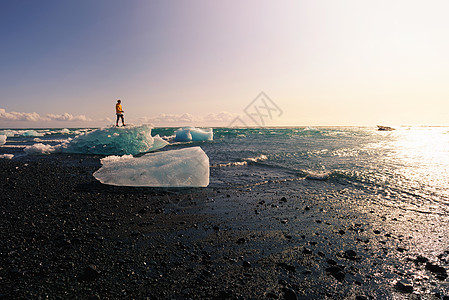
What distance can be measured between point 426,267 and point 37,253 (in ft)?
17.7

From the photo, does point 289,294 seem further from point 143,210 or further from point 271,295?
point 143,210

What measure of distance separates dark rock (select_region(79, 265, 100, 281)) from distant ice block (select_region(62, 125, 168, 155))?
13128 mm

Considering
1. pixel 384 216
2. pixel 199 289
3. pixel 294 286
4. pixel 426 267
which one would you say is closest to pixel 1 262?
pixel 199 289

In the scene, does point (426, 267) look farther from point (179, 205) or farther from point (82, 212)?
point (82, 212)

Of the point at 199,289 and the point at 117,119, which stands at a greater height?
the point at 117,119

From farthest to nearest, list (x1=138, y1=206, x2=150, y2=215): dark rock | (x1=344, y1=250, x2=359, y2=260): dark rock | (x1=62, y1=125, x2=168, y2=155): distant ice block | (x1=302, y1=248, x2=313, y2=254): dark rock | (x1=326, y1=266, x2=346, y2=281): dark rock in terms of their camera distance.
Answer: (x1=62, y1=125, x2=168, y2=155): distant ice block
(x1=138, y1=206, x2=150, y2=215): dark rock
(x1=302, y1=248, x2=313, y2=254): dark rock
(x1=344, y1=250, x2=359, y2=260): dark rock
(x1=326, y1=266, x2=346, y2=281): dark rock

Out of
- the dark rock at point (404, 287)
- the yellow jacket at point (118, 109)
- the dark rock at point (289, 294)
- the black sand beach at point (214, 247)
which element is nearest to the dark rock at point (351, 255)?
the black sand beach at point (214, 247)

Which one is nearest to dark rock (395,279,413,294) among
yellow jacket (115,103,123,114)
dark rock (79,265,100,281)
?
dark rock (79,265,100,281)

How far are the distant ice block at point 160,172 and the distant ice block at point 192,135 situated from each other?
65.0ft

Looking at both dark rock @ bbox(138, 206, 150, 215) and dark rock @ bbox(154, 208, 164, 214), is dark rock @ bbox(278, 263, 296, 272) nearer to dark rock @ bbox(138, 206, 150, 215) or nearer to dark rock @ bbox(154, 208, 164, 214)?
dark rock @ bbox(154, 208, 164, 214)

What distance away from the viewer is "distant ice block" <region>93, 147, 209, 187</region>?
6.52 m

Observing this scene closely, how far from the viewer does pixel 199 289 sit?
2461 mm

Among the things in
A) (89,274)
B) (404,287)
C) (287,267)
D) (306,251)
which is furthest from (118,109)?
(404,287)

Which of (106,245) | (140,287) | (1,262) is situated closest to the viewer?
(140,287)
